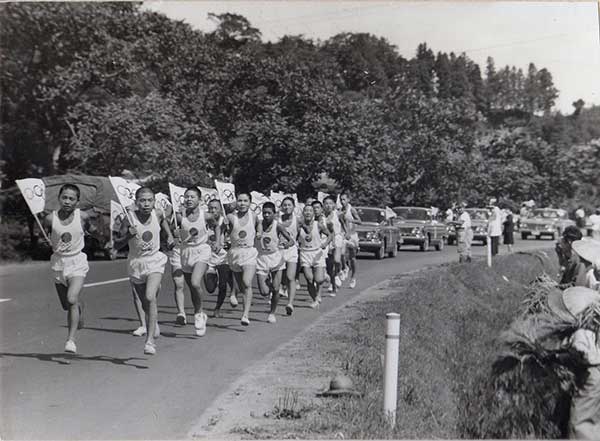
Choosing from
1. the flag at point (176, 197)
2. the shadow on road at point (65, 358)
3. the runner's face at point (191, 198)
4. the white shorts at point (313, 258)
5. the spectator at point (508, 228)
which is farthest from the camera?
the spectator at point (508, 228)

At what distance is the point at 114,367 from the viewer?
335 inches

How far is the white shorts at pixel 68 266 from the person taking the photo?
27.9 ft

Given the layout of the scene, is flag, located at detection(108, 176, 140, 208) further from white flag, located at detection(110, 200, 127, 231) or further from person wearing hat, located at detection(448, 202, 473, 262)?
person wearing hat, located at detection(448, 202, 473, 262)

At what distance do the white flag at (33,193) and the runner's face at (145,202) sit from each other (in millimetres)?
1163

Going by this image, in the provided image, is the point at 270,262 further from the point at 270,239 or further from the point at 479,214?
the point at 479,214

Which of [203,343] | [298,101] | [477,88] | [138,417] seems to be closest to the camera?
[138,417]

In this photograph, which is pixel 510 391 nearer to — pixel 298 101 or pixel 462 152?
pixel 298 101

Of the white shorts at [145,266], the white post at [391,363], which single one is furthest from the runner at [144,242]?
the white post at [391,363]

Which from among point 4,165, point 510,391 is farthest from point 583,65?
point 4,165

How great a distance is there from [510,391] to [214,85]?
85.9 ft

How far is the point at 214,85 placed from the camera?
32656mm

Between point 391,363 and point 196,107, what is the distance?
1060 inches

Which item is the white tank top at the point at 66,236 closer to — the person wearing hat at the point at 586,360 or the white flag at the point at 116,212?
the white flag at the point at 116,212

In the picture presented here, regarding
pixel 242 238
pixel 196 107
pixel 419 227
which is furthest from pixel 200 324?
pixel 196 107
